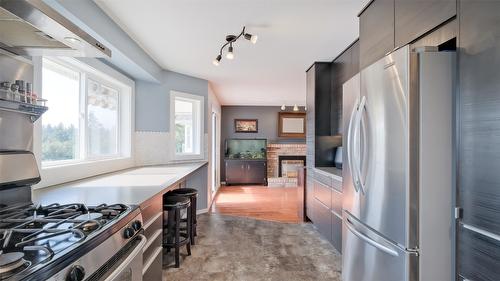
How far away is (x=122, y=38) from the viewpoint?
2.48 metres

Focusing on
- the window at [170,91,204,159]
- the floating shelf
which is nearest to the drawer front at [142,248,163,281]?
the floating shelf

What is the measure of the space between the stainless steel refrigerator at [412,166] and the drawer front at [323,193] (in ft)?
4.52

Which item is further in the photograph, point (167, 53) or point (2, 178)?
point (167, 53)

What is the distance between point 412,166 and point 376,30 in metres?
1.17

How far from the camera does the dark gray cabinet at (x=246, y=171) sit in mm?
7320

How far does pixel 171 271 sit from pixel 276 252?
43.7 inches

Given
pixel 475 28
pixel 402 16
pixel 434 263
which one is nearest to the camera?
pixel 475 28

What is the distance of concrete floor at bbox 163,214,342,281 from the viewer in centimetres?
233

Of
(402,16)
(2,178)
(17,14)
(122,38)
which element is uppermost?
(122,38)

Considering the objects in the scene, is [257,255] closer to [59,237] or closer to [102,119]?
[59,237]

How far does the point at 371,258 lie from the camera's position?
5.14ft

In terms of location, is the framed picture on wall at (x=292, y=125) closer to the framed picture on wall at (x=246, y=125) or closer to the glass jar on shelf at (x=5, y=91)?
the framed picture on wall at (x=246, y=125)

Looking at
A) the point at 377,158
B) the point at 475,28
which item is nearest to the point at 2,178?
the point at 377,158

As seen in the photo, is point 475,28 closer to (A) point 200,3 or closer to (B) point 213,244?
(A) point 200,3
